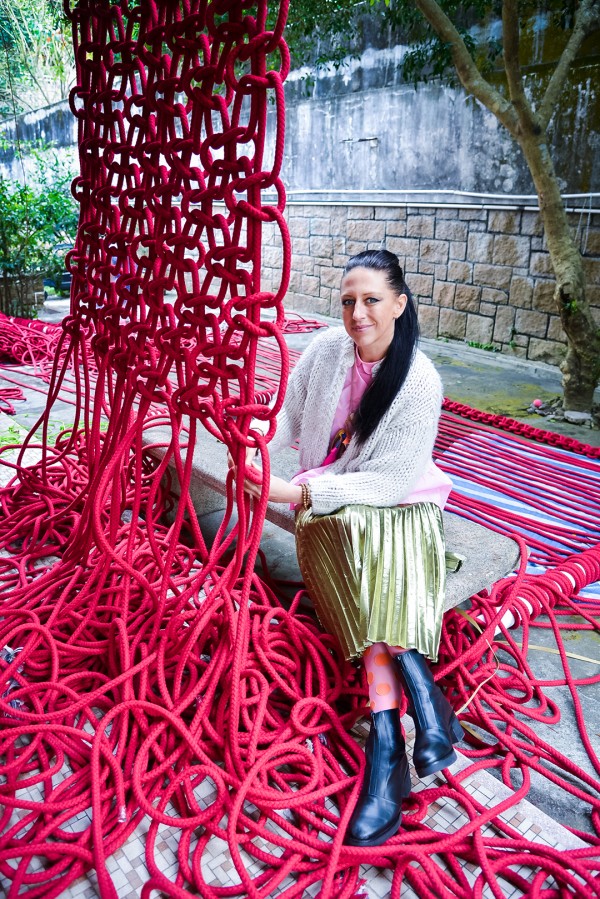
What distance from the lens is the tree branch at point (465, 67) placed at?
3893mm

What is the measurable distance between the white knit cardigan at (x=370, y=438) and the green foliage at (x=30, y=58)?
1179 cm

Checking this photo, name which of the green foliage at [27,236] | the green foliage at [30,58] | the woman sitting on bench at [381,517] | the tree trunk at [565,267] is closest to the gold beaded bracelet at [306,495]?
the woman sitting on bench at [381,517]

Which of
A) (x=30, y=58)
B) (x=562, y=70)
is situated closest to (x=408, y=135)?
(x=562, y=70)

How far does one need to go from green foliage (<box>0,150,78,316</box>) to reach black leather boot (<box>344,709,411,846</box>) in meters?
5.79

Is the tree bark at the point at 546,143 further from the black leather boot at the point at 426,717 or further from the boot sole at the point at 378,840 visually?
the boot sole at the point at 378,840

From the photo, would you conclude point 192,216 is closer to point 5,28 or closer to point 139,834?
point 139,834

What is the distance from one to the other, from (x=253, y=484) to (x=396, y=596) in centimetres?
39

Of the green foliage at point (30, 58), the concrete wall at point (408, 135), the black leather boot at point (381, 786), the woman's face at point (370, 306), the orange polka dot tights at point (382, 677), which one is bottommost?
the black leather boot at point (381, 786)

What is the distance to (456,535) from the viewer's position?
188 centimetres

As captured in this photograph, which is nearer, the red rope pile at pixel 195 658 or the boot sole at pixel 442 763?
the red rope pile at pixel 195 658

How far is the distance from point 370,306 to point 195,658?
2.91ft

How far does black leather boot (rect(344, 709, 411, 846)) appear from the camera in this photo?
1.25 metres

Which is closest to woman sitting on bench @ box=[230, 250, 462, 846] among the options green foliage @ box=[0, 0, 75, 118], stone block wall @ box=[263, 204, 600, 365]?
stone block wall @ box=[263, 204, 600, 365]

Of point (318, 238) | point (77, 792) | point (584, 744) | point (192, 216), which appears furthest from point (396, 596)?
point (318, 238)
